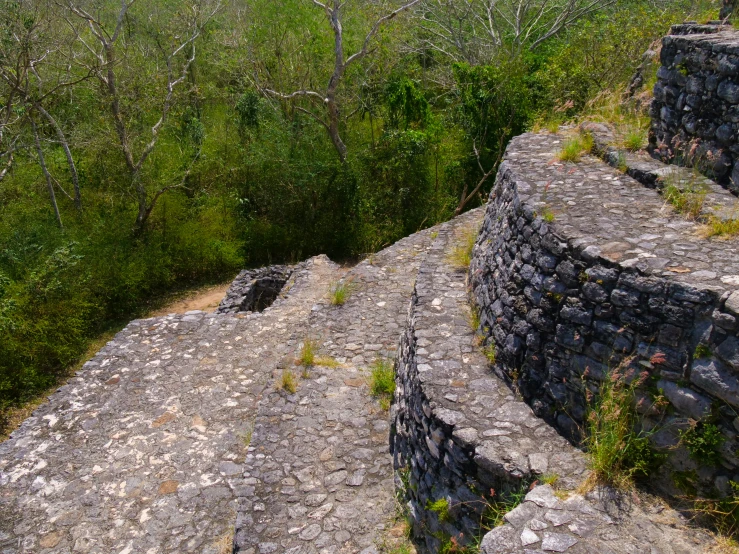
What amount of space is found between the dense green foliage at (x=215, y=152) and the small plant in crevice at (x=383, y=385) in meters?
5.43

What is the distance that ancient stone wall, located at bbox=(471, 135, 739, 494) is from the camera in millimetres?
Result: 2902

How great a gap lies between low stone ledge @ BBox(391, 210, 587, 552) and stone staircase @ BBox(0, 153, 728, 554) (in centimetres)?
1

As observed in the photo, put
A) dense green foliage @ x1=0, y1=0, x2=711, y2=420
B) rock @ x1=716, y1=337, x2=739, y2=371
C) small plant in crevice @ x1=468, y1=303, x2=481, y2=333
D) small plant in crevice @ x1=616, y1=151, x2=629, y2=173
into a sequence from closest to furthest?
1. rock @ x1=716, y1=337, x2=739, y2=371
2. small plant in crevice @ x1=468, y1=303, x2=481, y2=333
3. small plant in crevice @ x1=616, y1=151, x2=629, y2=173
4. dense green foliage @ x1=0, y1=0, x2=711, y2=420

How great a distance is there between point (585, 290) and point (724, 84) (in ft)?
7.33

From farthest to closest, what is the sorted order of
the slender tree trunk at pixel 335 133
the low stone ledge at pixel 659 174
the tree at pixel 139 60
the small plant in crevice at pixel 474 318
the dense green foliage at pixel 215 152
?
the slender tree trunk at pixel 335 133
the tree at pixel 139 60
the dense green foliage at pixel 215 152
the small plant in crevice at pixel 474 318
the low stone ledge at pixel 659 174

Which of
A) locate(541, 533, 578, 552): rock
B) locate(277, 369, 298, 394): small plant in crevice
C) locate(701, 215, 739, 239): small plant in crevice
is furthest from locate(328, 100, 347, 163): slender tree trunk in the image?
locate(541, 533, 578, 552): rock

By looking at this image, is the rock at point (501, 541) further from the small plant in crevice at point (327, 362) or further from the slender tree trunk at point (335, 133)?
the slender tree trunk at point (335, 133)

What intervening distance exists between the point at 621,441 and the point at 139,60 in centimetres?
1560

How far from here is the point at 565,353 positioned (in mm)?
3582

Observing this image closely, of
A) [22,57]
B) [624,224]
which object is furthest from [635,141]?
[22,57]

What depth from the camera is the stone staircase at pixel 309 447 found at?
134 inches

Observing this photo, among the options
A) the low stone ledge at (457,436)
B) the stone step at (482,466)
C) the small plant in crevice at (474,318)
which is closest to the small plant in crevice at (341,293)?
the stone step at (482,466)

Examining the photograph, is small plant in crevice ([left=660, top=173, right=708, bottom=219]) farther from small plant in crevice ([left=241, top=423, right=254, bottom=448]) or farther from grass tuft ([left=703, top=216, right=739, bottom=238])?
small plant in crevice ([left=241, top=423, right=254, bottom=448])

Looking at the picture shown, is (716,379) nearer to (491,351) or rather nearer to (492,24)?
(491,351)
